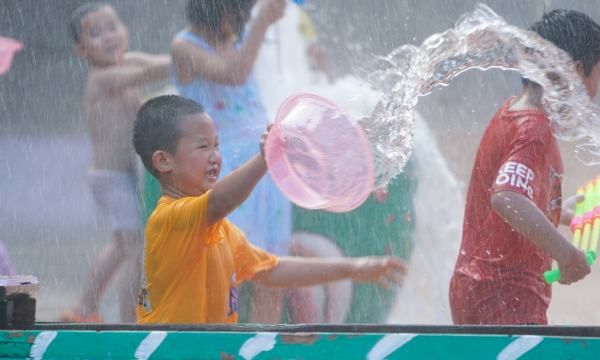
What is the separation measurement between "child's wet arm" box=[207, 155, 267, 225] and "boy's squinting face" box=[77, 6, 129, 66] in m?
2.45

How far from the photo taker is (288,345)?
A: 168 centimetres

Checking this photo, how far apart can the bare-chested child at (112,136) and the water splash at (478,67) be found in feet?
5.24

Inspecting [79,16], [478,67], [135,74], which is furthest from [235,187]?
[79,16]

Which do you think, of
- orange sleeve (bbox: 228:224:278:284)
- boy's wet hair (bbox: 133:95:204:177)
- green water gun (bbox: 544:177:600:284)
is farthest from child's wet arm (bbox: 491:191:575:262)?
boy's wet hair (bbox: 133:95:204:177)

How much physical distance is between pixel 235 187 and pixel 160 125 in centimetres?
50

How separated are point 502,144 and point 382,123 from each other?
1.27 ft

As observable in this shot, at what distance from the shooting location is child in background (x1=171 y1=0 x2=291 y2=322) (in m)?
4.00

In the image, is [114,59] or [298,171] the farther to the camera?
[114,59]

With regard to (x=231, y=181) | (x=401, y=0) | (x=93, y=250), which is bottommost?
(x=93, y=250)

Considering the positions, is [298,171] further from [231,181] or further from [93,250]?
[93,250]

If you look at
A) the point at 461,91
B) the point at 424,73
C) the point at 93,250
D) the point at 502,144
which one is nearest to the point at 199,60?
the point at 424,73

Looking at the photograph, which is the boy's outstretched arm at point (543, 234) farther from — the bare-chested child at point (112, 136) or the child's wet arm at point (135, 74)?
the child's wet arm at point (135, 74)

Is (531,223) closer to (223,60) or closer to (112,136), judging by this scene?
(223,60)

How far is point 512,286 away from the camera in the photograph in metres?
2.95
